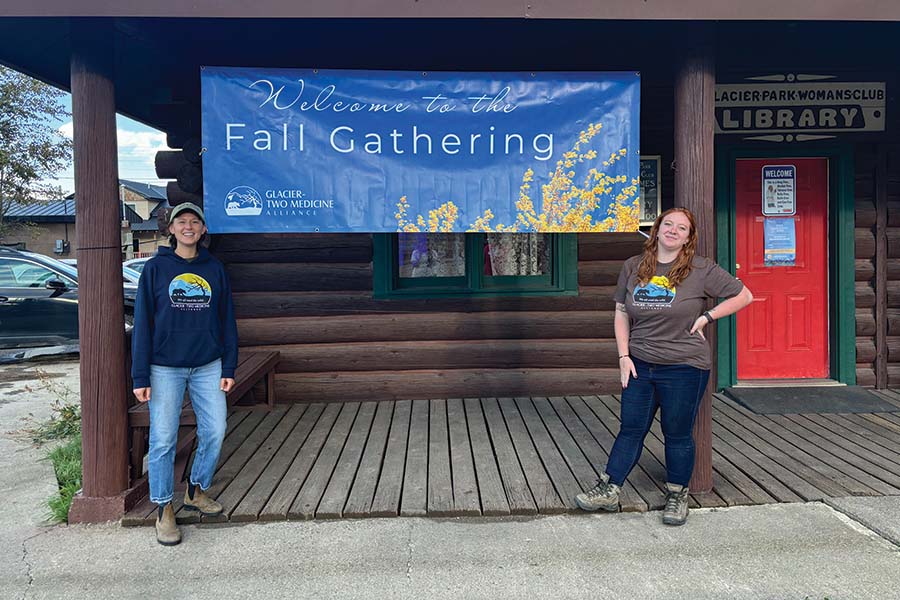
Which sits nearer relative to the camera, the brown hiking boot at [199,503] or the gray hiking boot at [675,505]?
the gray hiking boot at [675,505]

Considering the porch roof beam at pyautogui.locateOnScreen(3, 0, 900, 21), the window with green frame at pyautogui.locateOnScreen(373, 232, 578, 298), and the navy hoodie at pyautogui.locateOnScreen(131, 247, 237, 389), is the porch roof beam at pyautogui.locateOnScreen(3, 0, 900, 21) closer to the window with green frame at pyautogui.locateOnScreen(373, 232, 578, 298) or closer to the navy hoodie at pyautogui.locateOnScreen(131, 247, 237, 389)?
the navy hoodie at pyautogui.locateOnScreen(131, 247, 237, 389)

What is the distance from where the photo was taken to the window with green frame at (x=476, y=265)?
19.2 ft

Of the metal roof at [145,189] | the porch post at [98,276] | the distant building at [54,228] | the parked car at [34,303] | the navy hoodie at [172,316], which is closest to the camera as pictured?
the navy hoodie at [172,316]

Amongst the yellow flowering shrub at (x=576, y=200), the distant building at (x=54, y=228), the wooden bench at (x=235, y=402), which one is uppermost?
A: the distant building at (x=54, y=228)

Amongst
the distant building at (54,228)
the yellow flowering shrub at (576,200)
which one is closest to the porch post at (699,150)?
the yellow flowering shrub at (576,200)

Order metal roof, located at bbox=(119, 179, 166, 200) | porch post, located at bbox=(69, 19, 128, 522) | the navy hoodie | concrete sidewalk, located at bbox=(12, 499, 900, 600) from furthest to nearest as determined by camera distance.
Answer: metal roof, located at bbox=(119, 179, 166, 200), porch post, located at bbox=(69, 19, 128, 522), the navy hoodie, concrete sidewalk, located at bbox=(12, 499, 900, 600)

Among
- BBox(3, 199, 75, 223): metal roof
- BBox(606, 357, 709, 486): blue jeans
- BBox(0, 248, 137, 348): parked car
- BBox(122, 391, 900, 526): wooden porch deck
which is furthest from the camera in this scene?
BBox(3, 199, 75, 223): metal roof

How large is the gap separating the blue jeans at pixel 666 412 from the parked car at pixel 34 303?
26.0 feet

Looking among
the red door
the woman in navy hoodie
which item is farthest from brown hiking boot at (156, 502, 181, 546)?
the red door

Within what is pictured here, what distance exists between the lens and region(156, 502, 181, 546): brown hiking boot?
3211 mm

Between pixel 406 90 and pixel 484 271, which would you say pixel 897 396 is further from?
pixel 406 90

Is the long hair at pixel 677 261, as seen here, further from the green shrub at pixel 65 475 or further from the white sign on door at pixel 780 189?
the green shrub at pixel 65 475

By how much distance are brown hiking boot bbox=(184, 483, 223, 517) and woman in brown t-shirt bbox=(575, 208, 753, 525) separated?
1922mm

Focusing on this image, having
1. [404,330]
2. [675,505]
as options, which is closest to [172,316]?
[675,505]
